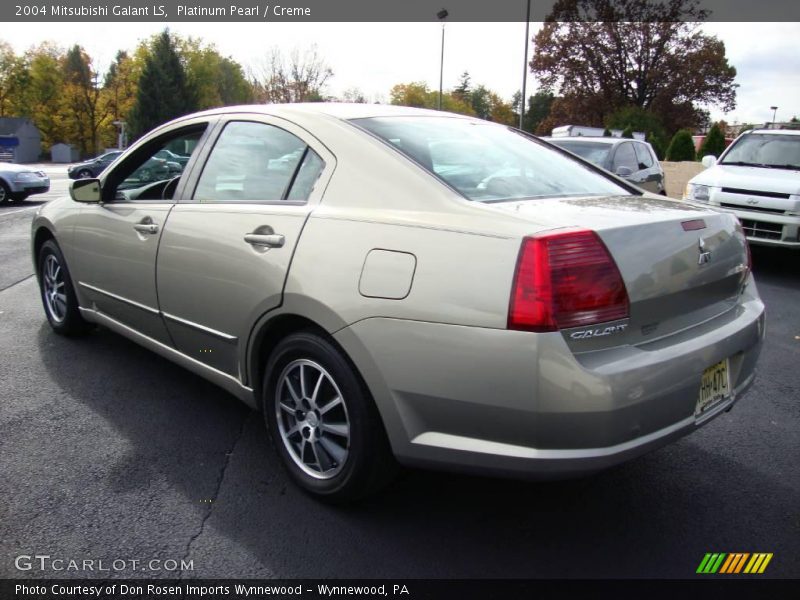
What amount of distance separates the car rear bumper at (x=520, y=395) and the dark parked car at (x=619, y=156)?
785cm

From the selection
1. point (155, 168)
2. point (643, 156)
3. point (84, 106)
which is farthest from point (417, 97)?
point (155, 168)

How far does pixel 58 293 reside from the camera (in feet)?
15.9

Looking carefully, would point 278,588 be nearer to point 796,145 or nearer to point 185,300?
point 185,300

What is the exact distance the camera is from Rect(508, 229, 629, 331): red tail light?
207 cm

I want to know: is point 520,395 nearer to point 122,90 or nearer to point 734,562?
point 734,562

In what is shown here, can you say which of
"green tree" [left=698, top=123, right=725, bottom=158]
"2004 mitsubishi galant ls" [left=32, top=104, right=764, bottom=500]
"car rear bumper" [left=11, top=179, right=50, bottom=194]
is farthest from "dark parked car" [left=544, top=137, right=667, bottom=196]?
"green tree" [left=698, top=123, right=725, bottom=158]

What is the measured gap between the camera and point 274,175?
10.00 ft

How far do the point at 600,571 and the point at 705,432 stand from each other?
4.93 feet

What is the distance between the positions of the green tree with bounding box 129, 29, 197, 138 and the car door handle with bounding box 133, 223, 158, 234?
58.2m

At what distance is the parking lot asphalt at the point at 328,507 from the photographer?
240 centimetres

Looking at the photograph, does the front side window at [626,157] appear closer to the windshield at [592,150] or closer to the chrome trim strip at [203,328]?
the windshield at [592,150]

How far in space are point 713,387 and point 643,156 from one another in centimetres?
930

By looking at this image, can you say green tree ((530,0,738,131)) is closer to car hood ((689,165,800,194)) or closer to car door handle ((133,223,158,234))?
car hood ((689,165,800,194))
